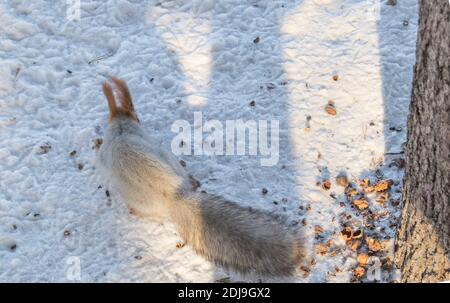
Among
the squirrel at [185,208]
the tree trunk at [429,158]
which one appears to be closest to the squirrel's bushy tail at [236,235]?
the squirrel at [185,208]

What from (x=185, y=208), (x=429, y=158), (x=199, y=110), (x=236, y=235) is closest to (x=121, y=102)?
(x=199, y=110)

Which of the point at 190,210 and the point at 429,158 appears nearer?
the point at 429,158

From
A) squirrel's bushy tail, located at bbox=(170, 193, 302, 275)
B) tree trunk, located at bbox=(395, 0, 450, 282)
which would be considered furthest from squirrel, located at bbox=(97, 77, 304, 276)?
tree trunk, located at bbox=(395, 0, 450, 282)

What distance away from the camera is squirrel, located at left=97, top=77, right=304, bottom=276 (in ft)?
11.2

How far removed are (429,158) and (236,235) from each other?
1.24m

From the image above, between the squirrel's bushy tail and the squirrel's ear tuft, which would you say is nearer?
the squirrel's bushy tail

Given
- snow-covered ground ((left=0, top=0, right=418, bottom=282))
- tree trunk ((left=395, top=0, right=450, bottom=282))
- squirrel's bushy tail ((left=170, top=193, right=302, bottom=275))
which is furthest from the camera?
snow-covered ground ((left=0, top=0, right=418, bottom=282))

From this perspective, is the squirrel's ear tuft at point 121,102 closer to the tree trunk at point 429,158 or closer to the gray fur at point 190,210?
the gray fur at point 190,210

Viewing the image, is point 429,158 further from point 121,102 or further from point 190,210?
point 121,102

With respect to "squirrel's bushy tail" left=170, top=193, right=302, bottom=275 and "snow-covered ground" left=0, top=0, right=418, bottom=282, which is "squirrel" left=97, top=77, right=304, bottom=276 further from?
"snow-covered ground" left=0, top=0, right=418, bottom=282

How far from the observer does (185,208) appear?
3.66 m

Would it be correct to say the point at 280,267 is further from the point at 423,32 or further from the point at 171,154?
the point at 423,32

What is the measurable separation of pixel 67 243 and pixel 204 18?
92.7 inches
